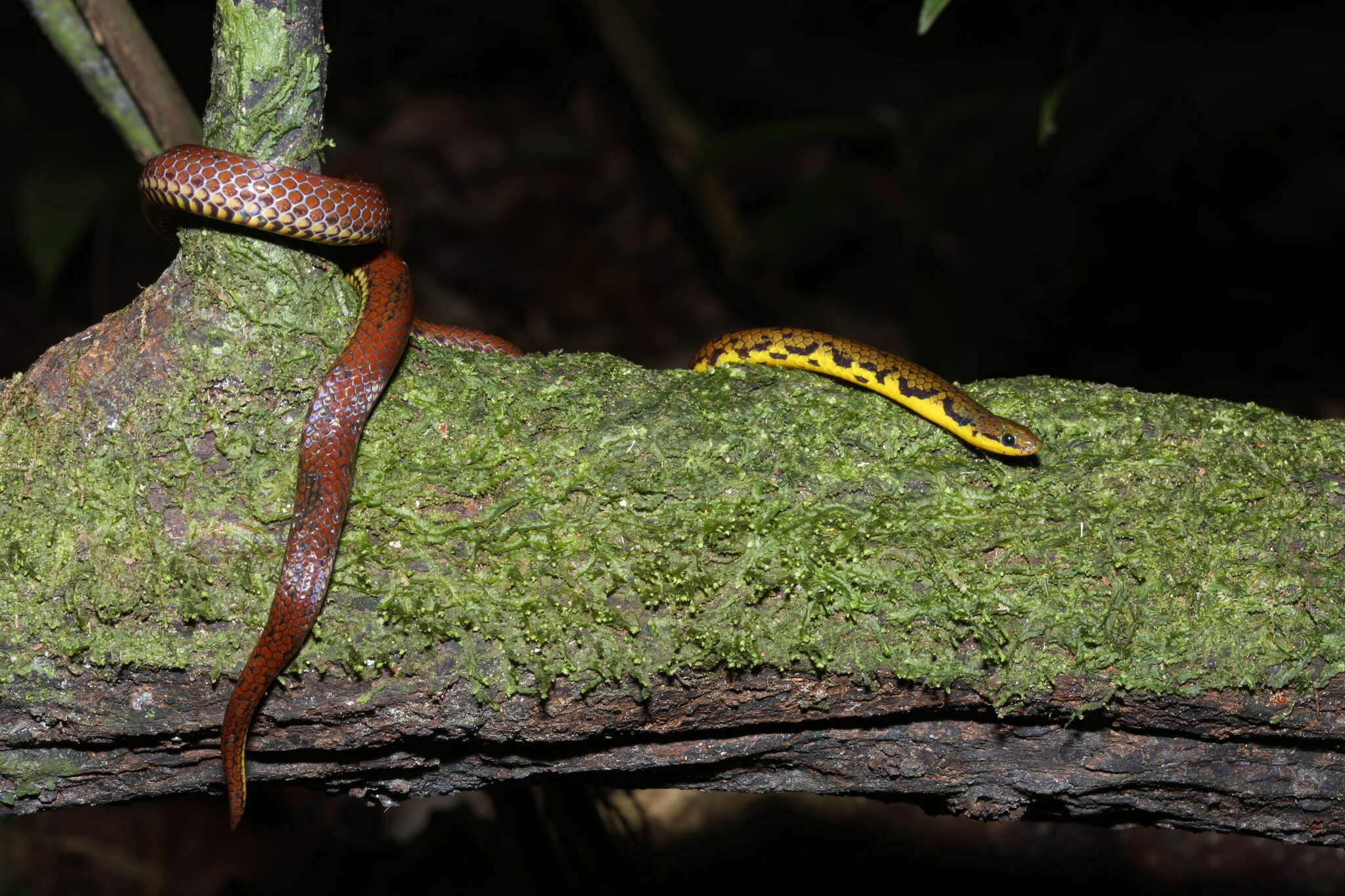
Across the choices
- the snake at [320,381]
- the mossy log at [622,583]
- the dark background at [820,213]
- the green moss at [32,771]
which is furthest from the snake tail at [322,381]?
the dark background at [820,213]

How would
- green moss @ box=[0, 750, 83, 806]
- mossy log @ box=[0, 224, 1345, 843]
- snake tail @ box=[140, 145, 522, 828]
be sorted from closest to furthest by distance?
snake tail @ box=[140, 145, 522, 828], mossy log @ box=[0, 224, 1345, 843], green moss @ box=[0, 750, 83, 806]

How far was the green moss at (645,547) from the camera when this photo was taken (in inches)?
117

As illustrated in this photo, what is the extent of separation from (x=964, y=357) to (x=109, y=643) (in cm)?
841

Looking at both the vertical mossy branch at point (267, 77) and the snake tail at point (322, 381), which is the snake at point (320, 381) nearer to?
the snake tail at point (322, 381)

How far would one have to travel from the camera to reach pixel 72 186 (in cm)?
789

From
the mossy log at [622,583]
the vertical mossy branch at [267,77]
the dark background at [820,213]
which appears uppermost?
the dark background at [820,213]

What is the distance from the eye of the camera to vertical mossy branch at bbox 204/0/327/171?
10.1 feet

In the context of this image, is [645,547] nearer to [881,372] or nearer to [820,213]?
[881,372]

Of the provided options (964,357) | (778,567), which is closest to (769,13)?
(964,357)

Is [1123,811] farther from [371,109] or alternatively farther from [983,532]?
[371,109]

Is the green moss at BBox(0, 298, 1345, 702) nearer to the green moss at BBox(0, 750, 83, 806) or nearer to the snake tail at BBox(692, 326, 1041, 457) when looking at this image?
the snake tail at BBox(692, 326, 1041, 457)

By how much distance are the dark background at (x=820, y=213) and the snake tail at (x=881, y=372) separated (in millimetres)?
3018

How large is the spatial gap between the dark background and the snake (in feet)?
10.2

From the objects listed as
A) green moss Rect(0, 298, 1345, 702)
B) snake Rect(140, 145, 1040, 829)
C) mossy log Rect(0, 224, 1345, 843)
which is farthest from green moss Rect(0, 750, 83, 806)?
snake Rect(140, 145, 1040, 829)
